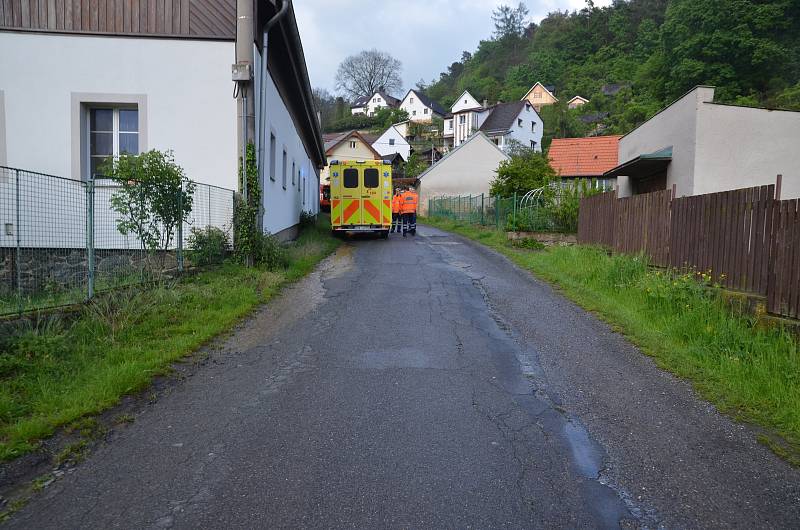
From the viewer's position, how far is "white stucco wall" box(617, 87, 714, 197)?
17.4 metres

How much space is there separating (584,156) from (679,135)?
23.4 metres

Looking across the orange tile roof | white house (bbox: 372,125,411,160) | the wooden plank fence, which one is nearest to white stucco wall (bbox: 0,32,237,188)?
the wooden plank fence

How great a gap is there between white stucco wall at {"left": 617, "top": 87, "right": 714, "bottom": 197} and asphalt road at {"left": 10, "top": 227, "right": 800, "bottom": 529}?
12348 mm

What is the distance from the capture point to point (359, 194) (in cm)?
2230

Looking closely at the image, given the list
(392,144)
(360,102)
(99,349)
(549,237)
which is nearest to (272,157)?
(549,237)

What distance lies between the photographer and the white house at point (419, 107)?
346ft

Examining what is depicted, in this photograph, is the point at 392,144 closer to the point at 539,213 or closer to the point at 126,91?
the point at 539,213

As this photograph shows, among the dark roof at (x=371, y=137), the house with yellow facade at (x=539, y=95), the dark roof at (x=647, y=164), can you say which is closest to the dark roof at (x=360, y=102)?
the dark roof at (x=371, y=137)

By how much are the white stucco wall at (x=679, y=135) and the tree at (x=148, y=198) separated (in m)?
13.9

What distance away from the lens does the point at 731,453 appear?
4227mm

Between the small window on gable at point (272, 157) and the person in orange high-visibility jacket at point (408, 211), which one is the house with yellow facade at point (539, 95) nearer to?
the person in orange high-visibility jacket at point (408, 211)

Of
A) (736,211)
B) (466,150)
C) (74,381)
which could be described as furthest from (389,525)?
(466,150)

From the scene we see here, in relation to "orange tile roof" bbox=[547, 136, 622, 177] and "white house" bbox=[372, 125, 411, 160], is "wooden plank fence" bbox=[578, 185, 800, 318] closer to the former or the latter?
"orange tile roof" bbox=[547, 136, 622, 177]

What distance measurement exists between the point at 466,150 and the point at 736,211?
139 ft
